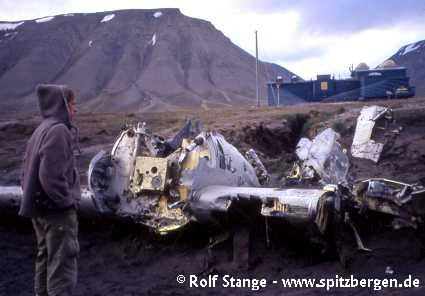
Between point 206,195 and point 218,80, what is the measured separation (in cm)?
4422

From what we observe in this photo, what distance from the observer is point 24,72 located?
49.6 meters

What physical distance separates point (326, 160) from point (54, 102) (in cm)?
388

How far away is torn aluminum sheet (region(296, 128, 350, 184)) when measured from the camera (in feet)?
21.1

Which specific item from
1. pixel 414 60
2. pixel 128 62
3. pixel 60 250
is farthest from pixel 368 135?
pixel 128 62

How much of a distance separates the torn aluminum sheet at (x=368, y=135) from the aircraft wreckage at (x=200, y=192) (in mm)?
1735

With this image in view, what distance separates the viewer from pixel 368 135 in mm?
7863

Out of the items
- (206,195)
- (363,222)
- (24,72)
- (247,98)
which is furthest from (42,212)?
(24,72)

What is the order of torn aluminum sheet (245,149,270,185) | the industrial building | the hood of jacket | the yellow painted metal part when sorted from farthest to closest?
the industrial building, torn aluminum sheet (245,149,270,185), the yellow painted metal part, the hood of jacket

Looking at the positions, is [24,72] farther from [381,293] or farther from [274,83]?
[381,293]

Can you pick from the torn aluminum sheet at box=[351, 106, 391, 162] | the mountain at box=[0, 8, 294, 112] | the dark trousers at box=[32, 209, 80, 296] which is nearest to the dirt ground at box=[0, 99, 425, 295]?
the dark trousers at box=[32, 209, 80, 296]

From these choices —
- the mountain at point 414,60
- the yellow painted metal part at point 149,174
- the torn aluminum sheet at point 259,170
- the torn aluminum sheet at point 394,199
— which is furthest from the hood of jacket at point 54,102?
the mountain at point 414,60

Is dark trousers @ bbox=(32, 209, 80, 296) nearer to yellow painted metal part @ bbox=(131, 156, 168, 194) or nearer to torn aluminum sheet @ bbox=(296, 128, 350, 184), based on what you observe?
yellow painted metal part @ bbox=(131, 156, 168, 194)

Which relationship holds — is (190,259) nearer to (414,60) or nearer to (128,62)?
(414,60)

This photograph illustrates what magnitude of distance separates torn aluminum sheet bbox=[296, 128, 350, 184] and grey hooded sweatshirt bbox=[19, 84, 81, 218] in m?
3.61
